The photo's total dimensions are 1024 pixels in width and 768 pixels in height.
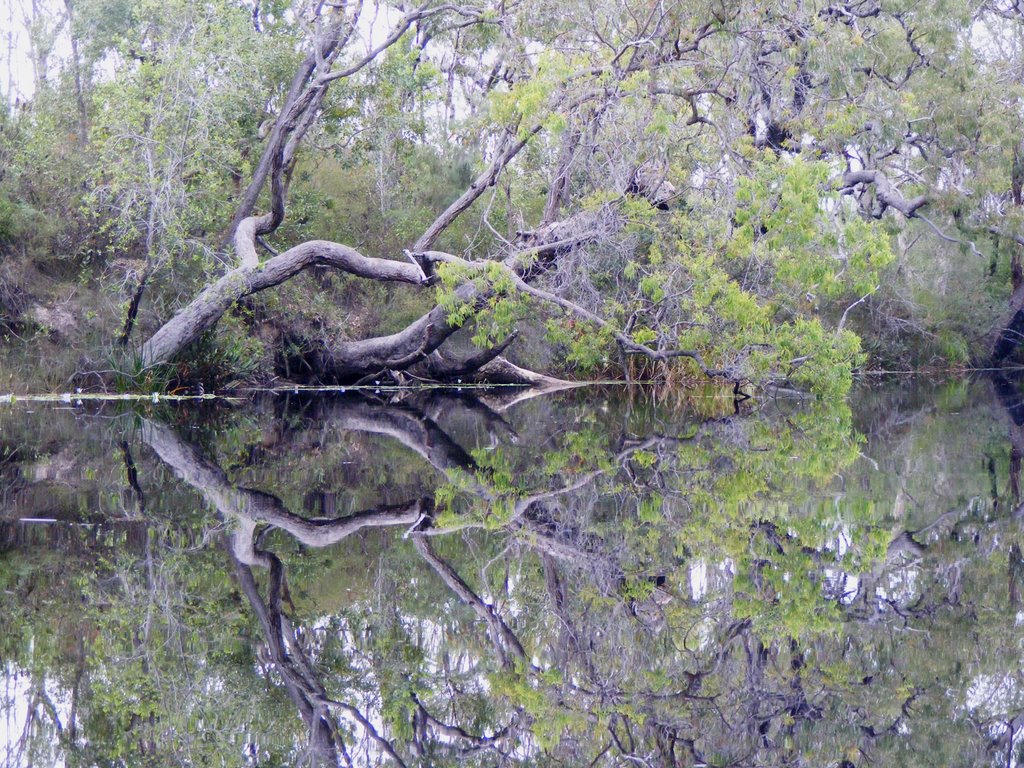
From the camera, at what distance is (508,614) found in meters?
4.03

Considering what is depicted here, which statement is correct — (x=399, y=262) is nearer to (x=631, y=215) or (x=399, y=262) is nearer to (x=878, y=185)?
(x=631, y=215)

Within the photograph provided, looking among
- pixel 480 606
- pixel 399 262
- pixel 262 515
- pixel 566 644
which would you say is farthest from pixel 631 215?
pixel 566 644

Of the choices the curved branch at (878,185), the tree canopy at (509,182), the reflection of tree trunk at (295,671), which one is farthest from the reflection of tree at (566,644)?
the curved branch at (878,185)

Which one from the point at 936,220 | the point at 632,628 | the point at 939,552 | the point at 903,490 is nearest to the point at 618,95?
the point at 903,490

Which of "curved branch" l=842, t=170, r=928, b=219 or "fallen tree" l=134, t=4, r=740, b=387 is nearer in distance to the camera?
"fallen tree" l=134, t=4, r=740, b=387

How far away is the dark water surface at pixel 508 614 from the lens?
9.87ft

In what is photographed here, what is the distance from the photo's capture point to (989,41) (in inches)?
956

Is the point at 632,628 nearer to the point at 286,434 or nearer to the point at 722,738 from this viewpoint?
the point at 722,738

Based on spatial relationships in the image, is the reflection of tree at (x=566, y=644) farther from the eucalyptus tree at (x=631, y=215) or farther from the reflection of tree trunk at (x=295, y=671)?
the eucalyptus tree at (x=631, y=215)

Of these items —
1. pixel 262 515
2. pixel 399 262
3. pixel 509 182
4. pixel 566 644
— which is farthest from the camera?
pixel 509 182

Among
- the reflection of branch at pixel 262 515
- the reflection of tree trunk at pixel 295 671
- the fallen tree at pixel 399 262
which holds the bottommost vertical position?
the reflection of tree trunk at pixel 295 671

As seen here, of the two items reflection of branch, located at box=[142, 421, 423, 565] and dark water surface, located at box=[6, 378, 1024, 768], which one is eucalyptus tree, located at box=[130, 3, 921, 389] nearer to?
dark water surface, located at box=[6, 378, 1024, 768]

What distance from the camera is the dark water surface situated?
301 centimetres

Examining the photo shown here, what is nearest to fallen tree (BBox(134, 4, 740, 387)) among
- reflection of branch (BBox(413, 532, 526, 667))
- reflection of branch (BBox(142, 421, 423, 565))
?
reflection of branch (BBox(142, 421, 423, 565))
